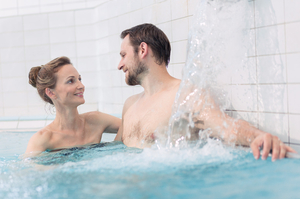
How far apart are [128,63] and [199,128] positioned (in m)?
0.65

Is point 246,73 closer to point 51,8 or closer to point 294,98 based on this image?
point 294,98

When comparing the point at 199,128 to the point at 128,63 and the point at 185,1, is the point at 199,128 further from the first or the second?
the point at 185,1

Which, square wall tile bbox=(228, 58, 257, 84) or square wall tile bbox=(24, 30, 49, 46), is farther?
square wall tile bbox=(24, 30, 49, 46)

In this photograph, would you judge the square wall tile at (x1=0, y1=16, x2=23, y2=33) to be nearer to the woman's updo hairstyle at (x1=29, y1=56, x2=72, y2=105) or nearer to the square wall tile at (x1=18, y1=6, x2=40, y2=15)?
the square wall tile at (x1=18, y1=6, x2=40, y2=15)

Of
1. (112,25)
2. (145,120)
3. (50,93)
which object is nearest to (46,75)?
(50,93)

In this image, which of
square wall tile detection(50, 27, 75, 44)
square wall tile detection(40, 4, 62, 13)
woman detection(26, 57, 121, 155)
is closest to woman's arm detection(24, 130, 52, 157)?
woman detection(26, 57, 121, 155)

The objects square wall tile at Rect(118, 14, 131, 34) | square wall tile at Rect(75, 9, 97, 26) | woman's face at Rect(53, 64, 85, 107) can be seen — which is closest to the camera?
woman's face at Rect(53, 64, 85, 107)

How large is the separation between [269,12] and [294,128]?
0.68m

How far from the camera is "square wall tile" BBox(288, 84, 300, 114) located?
1600 mm

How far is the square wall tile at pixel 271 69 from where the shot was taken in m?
1.66

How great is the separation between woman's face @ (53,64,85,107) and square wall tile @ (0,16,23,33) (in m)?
2.56

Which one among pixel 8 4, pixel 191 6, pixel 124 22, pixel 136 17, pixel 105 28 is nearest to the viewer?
pixel 191 6

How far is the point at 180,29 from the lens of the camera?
8.36 feet

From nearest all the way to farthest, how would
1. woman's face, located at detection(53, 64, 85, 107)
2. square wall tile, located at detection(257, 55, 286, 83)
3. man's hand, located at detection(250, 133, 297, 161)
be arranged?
man's hand, located at detection(250, 133, 297, 161) → square wall tile, located at detection(257, 55, 286, 83) → woman's face, located at detection(53, 64, 85, 107)
